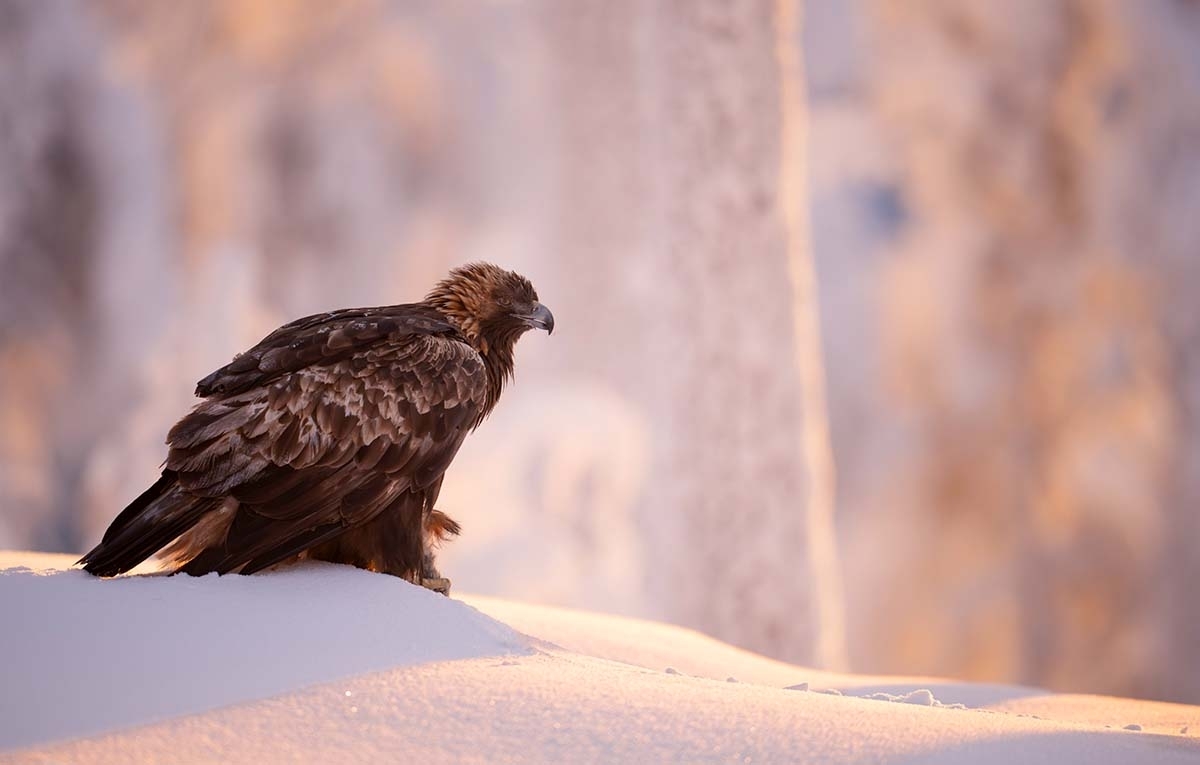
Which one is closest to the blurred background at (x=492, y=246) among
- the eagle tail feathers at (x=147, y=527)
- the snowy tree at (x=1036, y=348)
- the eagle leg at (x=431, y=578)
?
the eagle leg at (x=431, y=578)

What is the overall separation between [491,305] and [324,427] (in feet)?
3.04

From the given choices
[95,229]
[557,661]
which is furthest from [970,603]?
[557,661]

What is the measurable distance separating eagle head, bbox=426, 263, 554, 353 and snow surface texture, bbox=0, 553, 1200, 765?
1123 millimetres

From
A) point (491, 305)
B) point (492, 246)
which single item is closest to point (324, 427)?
point (491, 305)

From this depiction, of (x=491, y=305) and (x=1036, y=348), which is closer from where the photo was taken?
(x=491, y=305)

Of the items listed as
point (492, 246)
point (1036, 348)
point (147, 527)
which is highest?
point (1036, 348)

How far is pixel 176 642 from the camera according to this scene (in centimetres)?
276

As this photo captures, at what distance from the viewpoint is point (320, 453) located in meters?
3.43

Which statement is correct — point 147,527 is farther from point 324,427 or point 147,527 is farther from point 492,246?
point 492,246

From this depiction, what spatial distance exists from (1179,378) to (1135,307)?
1144mm

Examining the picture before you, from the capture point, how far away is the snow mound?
97.7 inches

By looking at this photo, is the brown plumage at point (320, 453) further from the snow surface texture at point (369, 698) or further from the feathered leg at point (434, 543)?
the snow surface texture at point (369, 698)

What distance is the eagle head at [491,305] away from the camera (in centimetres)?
416

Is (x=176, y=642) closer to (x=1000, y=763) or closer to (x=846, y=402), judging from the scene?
(x=1000, y=763)
